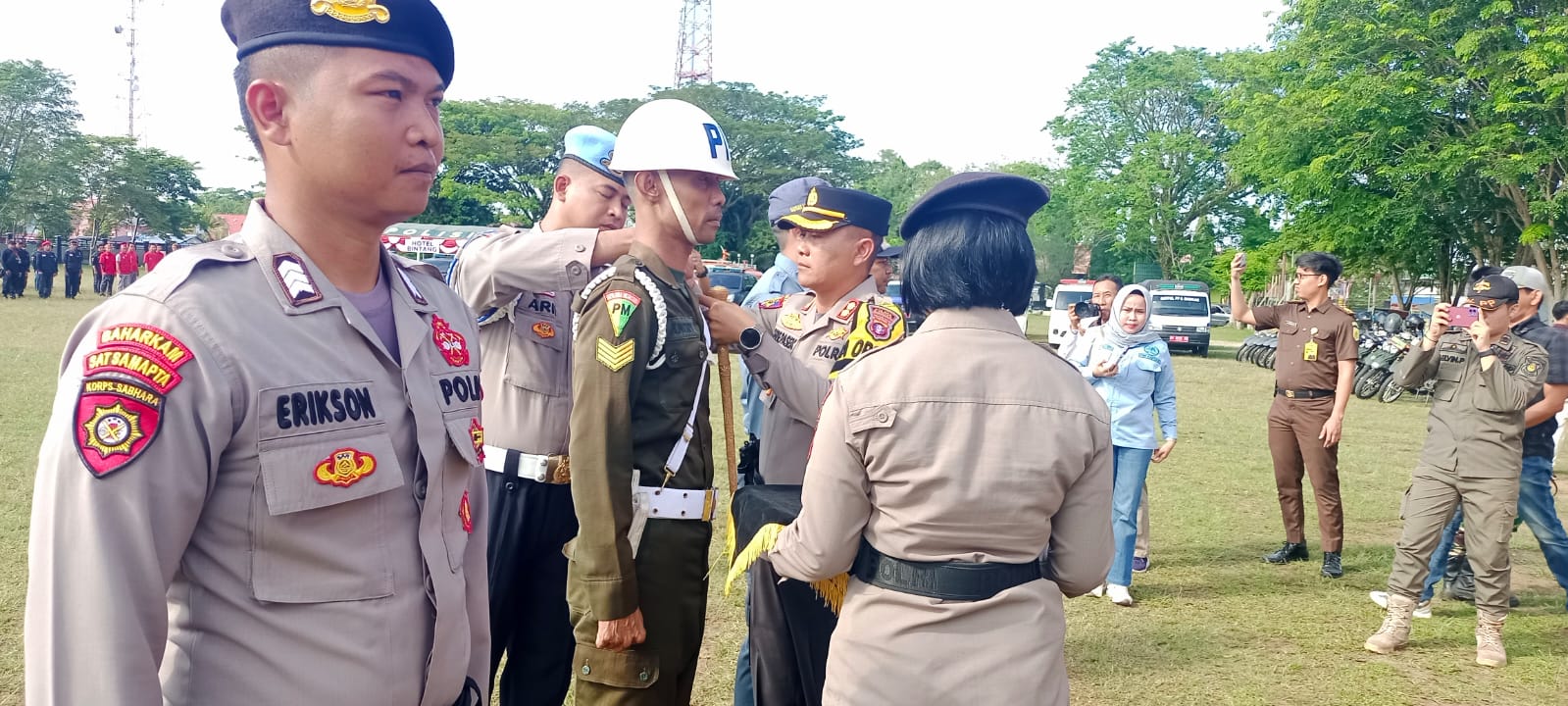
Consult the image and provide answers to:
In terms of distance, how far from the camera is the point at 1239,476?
356 inches

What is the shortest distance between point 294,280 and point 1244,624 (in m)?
5.19

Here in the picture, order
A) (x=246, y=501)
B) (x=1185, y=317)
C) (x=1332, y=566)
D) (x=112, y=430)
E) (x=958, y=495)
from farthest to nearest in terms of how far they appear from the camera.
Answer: (x=1185, y=317)
(x=1332, y=566)
(x=958, y=495)
(x=246, y=501)
(x=112, y=430)

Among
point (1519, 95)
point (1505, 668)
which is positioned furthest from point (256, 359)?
point (1519, 95)

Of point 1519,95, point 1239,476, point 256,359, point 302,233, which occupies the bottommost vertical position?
point 1239,476

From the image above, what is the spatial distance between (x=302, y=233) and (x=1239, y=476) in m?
9.13

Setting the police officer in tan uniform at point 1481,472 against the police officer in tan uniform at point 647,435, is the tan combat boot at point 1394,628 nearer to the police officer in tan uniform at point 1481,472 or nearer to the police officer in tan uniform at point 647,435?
the police officer in tan uniform at point 1481,472

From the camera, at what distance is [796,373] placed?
2.99 metres

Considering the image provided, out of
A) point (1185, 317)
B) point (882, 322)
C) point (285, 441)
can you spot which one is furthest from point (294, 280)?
point (1185, 317)

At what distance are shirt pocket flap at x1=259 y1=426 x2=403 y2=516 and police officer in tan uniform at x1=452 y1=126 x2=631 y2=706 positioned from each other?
1.50m

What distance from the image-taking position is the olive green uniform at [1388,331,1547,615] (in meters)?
4.68

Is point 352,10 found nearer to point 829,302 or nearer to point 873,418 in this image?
point 873,418

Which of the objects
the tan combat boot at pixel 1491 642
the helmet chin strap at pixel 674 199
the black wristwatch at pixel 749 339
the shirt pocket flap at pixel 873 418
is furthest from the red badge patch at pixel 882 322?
the tan combat boot at pixel 1491 642

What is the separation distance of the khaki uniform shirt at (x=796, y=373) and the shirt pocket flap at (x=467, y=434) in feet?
4.30

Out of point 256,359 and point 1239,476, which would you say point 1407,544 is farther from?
point 256,359
